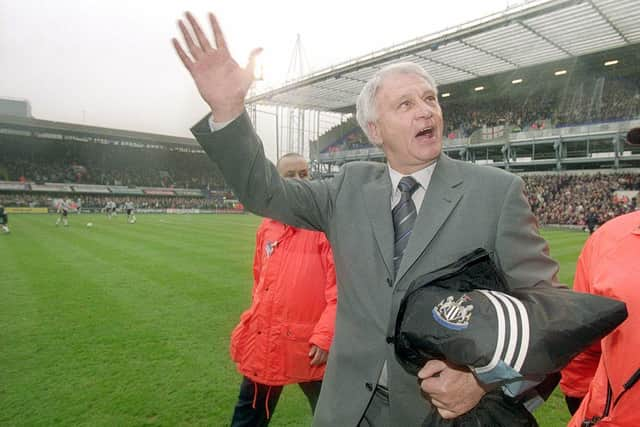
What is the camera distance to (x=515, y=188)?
1.71 m

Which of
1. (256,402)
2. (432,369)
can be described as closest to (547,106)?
(256,402)

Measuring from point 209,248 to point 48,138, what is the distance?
51025mm

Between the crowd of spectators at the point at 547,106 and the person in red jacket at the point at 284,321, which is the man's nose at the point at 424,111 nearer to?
the person in red jacket at the point at 284,321

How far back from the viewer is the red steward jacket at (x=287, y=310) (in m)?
2.88

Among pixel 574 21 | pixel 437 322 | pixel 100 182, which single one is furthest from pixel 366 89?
pixel 100 182

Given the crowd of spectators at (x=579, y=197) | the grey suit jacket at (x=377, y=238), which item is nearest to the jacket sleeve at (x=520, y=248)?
the grey suit jacket at (x=377, y=238)

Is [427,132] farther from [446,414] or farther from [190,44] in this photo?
[446,414]

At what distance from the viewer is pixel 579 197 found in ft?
101

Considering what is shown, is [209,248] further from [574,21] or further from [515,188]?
[574,21]

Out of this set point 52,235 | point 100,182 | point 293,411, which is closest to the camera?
point 293,411

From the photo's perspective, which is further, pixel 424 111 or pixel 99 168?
pixel 99 168

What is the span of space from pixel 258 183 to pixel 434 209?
0.76 meters

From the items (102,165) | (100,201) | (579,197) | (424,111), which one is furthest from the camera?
(102,165)

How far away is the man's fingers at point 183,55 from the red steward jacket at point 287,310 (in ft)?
5.03
